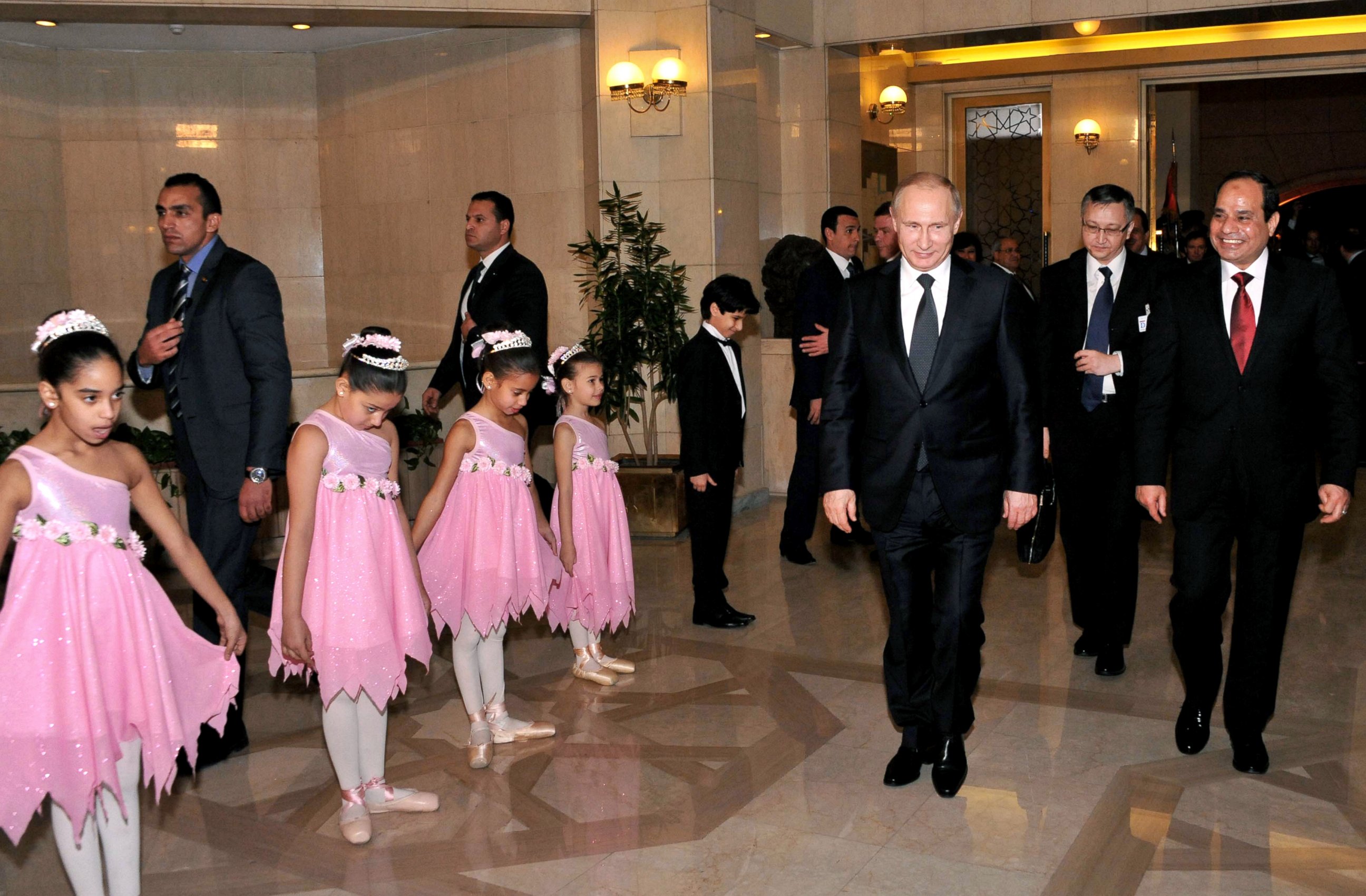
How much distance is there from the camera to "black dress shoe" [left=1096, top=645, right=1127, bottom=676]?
16.2ft

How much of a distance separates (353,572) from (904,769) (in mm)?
1798

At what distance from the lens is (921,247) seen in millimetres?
3568

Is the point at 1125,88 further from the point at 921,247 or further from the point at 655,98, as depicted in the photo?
the point at 921,247

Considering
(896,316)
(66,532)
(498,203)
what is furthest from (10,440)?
(896,316)

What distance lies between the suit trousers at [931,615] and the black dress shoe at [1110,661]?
130cm

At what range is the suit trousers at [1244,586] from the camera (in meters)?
3.84

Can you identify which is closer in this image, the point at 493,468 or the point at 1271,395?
the point at 1271,395

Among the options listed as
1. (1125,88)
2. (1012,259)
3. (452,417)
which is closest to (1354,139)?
(1125,88)

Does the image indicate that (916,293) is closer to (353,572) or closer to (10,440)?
(353,572)

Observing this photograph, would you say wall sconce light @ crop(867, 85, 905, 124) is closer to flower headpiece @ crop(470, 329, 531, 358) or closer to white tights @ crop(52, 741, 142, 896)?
flower headpiece @ crop(470, 329, 531, 358)

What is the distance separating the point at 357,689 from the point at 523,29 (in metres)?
7.15

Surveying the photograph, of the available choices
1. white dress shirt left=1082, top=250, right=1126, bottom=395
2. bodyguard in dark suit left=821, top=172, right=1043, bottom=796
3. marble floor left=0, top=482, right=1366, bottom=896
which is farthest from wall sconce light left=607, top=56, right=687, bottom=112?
bodyguard in dark suit left=821, top=172, right=1043, bottom=796

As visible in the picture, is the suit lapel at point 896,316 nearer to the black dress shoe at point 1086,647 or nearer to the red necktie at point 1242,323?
the red necktie at point 1242,323

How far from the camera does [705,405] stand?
5.51m
